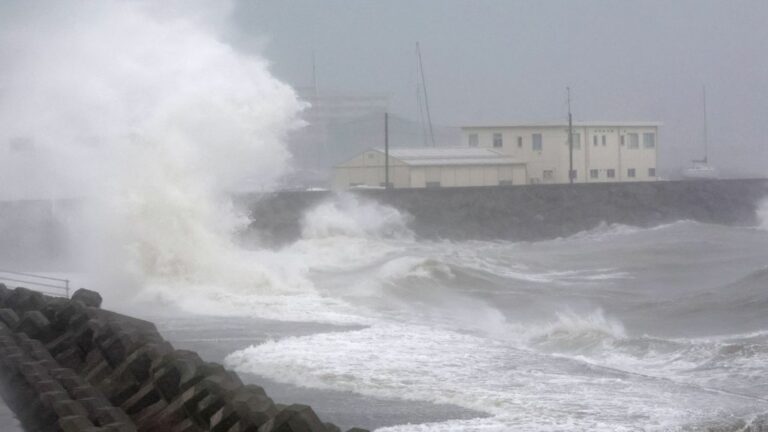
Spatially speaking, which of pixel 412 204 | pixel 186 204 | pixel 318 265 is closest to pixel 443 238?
pixel 412 204

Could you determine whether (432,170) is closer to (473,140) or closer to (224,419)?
(473,140)

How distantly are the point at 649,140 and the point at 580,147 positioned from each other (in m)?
3.60

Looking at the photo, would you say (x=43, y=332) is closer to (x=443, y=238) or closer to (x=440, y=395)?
(x=440, y=395)

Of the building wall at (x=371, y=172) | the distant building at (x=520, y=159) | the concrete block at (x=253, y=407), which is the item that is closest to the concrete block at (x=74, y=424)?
the concrete block at (x=253, y=407)

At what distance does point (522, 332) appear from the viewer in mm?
16109

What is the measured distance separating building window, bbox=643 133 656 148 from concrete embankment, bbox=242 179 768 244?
6189 mm

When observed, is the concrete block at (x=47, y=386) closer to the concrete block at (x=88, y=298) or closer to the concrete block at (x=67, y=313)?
the concrete block at (x=67, y=313)

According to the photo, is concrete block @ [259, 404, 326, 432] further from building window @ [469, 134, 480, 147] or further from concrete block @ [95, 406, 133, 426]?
building window @ [469, 134, 480, 147]

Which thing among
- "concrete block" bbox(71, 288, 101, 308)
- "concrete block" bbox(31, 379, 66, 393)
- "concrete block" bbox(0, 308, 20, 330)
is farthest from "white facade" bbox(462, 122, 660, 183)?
"concrete block" bbox(31, 379, 66, 393)

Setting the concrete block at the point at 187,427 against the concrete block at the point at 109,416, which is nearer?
the concrete block at the point at 109,416

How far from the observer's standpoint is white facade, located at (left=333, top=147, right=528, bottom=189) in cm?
4547

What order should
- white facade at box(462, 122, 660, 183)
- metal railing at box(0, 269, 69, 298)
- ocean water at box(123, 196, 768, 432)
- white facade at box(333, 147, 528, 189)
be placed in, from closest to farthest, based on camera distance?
ocean water at box(123, 196, 768, 432)
metal railing at box(0, 269, 69, 298)
white facade at box(333, 147, 528, 189)
white facade at box(462, 122, 660, 183)

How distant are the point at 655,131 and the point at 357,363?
40.0 metres

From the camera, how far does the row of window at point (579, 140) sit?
47562 mm
